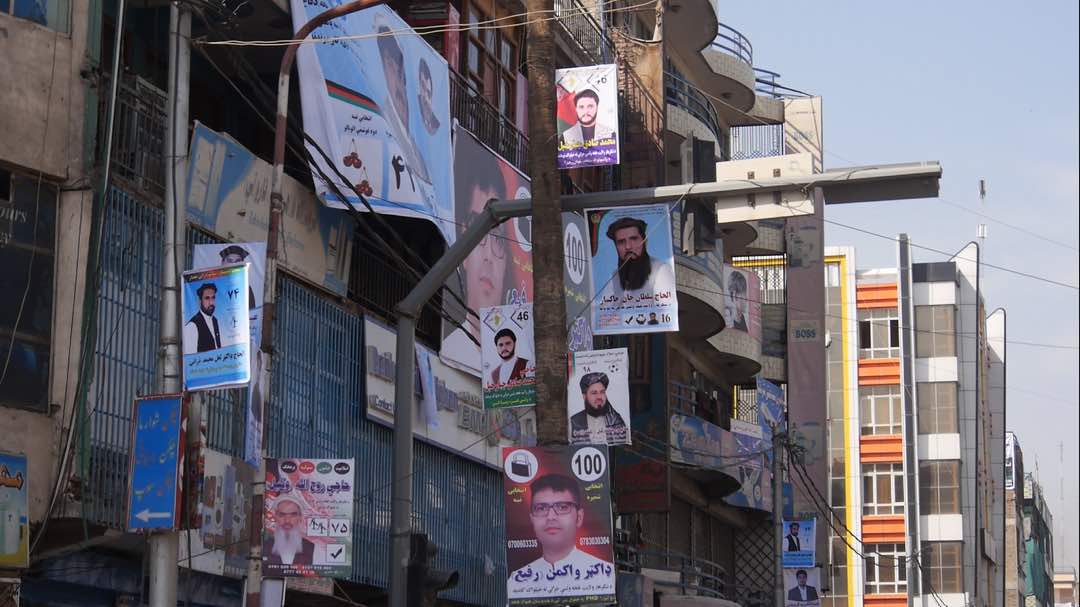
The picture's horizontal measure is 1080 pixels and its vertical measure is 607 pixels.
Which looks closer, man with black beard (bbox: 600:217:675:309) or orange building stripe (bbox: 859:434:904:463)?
man with black beard (bbox: 600:217:675:309)

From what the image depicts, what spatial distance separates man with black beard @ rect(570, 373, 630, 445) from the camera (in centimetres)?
2394

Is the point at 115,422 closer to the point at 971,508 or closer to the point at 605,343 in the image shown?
the point at 605,343

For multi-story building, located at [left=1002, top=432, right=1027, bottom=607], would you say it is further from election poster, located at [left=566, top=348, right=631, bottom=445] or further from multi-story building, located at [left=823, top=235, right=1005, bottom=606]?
election poster, located at [left=566, top=348, right=631, bottom=445]

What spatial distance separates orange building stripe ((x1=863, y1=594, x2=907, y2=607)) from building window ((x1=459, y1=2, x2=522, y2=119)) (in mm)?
51376

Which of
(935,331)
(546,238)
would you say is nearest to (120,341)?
(546,238)

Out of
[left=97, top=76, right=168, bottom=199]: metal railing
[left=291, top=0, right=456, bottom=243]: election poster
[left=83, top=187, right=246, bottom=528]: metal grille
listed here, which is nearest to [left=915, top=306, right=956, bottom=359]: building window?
[left=291, top=0, right=456, bottom=243]: election poster

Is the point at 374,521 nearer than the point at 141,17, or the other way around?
the point at 141,17

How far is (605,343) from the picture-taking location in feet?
123

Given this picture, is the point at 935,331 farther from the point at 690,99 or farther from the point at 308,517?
the point at 308,517

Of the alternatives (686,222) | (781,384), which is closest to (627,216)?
(686,222)

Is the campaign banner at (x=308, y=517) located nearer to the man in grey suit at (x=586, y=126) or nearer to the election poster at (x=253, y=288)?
the election poster at (x=253, y=288)

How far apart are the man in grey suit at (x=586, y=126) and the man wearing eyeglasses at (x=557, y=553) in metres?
6.59

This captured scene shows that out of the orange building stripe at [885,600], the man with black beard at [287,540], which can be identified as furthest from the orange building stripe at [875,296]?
the man with black beard at [287,540]

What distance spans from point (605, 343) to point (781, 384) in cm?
2249
